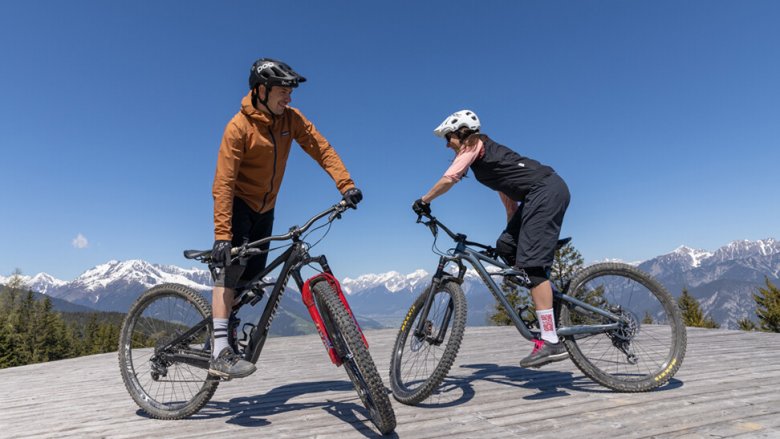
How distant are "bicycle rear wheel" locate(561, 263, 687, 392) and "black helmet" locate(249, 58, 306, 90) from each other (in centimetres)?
314

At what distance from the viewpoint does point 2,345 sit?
42281mm

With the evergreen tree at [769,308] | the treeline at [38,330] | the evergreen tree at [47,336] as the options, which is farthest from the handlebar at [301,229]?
the evergreen tree at [47,336]

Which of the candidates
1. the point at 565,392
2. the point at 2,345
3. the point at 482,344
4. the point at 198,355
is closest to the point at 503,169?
the point at 565,392

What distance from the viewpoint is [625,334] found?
4.01m

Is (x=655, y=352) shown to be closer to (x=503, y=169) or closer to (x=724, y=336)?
(x=503, y=169)

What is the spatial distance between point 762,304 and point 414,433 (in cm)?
4957

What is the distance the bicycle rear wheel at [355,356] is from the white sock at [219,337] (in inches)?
38.0

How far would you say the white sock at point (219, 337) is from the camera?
139 inches

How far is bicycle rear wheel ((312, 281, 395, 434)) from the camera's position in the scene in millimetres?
2775

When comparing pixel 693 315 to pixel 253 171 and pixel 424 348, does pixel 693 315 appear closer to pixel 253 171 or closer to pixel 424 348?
pixel 424 348

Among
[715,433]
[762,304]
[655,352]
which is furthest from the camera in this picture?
[762,304]

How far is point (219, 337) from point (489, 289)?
246 centimetres

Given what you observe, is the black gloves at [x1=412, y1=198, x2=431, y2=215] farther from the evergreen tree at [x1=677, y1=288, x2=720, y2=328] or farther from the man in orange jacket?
the evergreen tree at [x1=677, y1=288, x2=720, y2=328]

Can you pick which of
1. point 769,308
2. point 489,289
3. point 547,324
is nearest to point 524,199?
point 489,289
